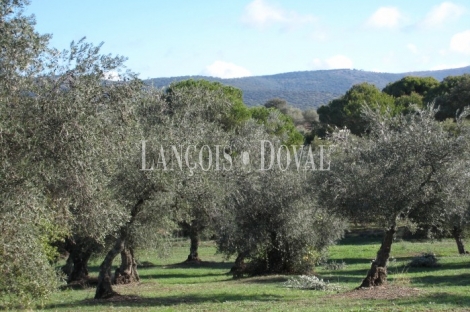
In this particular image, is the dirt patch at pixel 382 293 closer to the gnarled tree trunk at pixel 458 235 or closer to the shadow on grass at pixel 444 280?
the shadow on grass at pixel 444 280

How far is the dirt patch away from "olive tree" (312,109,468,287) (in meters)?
0.67

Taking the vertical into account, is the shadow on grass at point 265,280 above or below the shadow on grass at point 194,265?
above

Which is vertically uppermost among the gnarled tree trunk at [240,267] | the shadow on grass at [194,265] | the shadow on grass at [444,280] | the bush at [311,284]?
the bush at [311,284]

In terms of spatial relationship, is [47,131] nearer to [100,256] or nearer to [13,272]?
[13,272]

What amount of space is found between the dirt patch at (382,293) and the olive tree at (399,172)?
→ 0.67 m

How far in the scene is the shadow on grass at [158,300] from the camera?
21.9 meters

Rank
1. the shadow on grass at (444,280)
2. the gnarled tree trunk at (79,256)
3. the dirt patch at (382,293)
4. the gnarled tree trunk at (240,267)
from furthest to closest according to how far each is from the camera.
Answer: the gnarled tree trunk at (240,267)
the gnarled tree trunk at (79,256)
the shadow on grass at (444,280)
the dirt patch at (382,293)

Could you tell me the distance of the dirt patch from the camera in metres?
20.7

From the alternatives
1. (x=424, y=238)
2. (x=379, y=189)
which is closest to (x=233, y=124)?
(x=424, y=238)

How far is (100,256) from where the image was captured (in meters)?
34.6

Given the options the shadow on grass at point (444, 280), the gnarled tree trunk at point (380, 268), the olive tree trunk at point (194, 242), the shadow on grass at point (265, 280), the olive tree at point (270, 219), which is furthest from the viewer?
the olive tree trunk at point (194, 242)

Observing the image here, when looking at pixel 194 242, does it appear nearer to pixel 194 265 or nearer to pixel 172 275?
pixel 194 265

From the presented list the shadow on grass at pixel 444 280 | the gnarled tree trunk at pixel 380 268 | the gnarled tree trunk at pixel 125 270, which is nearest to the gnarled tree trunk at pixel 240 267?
the gnarled tree trunk at pixel 125 270

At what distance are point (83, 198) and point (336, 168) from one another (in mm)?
12125
